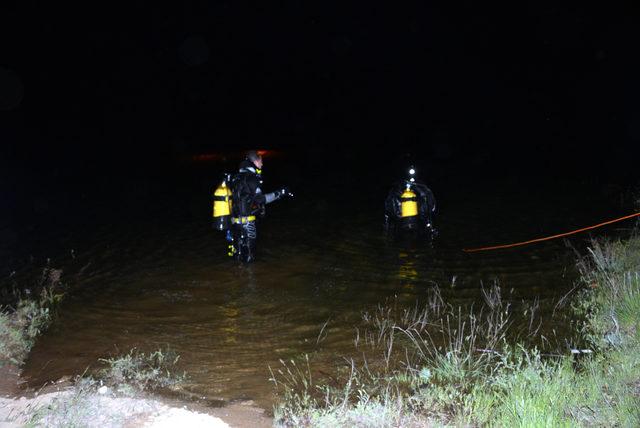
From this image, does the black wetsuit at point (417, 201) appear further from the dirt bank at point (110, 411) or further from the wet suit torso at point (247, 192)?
the dirt bank at point (110, 411)

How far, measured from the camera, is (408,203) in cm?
831

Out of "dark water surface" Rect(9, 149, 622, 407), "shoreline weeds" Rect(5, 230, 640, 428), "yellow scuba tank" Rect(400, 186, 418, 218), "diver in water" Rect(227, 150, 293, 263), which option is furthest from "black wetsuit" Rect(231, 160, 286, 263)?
"shoreline weeds" Rect(5, 230, 640, 428)

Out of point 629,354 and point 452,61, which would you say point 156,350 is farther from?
point 452,61

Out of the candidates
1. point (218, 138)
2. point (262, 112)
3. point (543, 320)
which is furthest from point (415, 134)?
point (543, 320)

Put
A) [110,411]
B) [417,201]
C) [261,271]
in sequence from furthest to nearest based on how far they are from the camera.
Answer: [417,201], [261,271], [110,411]

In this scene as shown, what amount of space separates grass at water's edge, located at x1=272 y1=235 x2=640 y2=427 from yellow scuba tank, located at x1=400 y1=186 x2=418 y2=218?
A: 81.1 inches

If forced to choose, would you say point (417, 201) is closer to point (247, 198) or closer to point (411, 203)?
point (411, 203)

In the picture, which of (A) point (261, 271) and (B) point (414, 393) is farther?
(A) point (261, 271)

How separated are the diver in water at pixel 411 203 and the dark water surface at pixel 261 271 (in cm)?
56

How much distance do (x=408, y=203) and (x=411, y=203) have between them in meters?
0.04

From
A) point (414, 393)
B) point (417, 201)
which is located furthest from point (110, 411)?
point (417, 201)

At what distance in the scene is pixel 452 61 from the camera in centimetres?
9275

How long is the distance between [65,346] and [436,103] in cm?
6785

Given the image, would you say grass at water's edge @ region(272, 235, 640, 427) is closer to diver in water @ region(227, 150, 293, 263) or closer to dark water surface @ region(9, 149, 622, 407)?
dark water surface @ region(9, 149, 622, 407)
